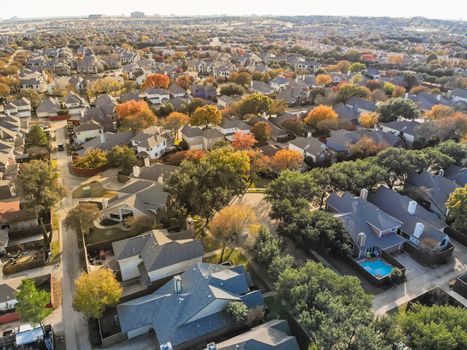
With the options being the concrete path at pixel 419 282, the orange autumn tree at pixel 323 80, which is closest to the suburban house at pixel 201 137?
the concrete path at pixel 419 282

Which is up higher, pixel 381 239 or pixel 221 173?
pixel 221 173

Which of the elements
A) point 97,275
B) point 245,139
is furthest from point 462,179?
point 97,275

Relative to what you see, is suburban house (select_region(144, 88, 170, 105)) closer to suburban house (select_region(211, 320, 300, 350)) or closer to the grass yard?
the grass yard

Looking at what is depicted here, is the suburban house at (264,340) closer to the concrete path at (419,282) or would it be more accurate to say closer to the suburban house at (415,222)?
the concrete path at (419,282)

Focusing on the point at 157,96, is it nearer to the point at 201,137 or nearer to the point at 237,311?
the point at 201,137

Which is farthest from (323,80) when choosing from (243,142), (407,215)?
(407,215)

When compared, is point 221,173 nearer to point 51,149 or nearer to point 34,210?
point 34,210

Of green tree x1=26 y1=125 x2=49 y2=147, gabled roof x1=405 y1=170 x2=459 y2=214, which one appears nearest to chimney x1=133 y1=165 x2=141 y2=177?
green tree x1=26 y1=125 x2=49 y2=147
